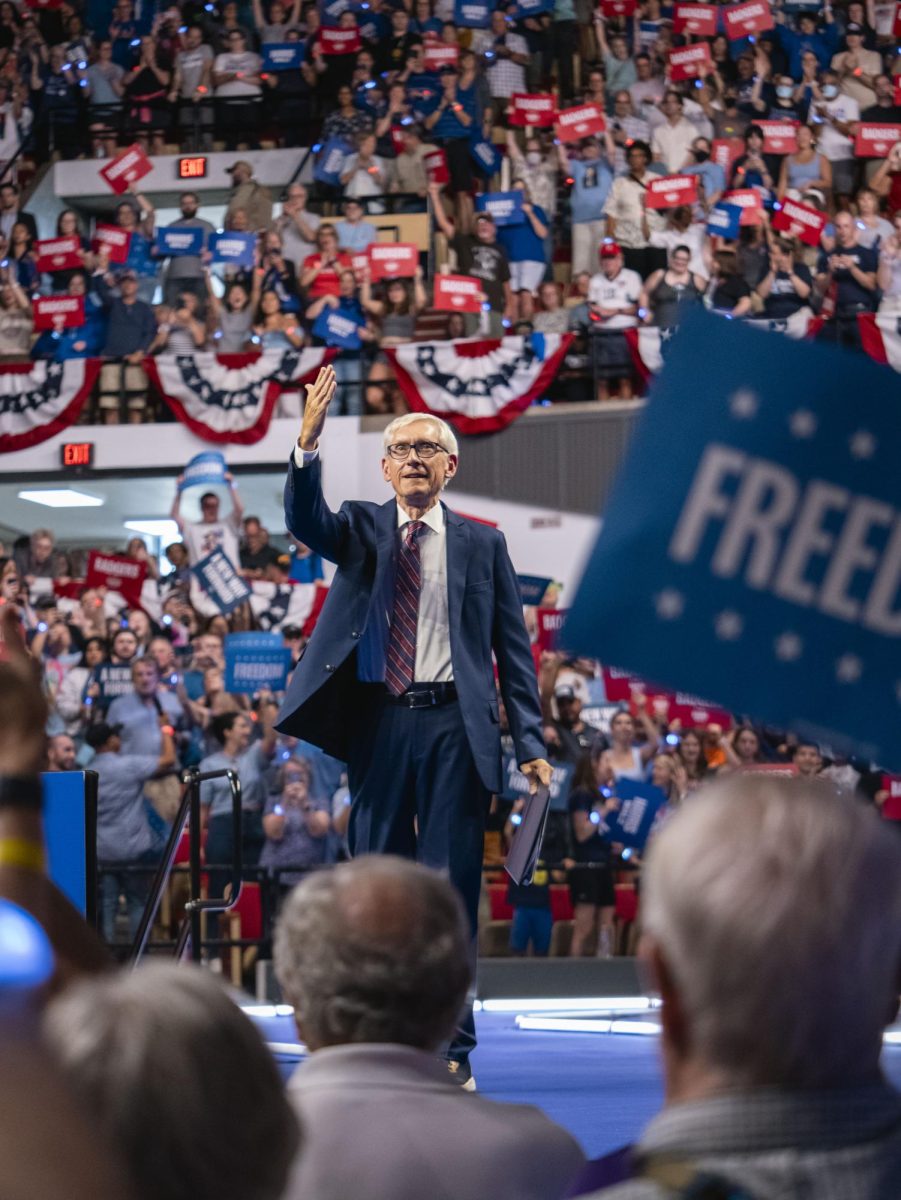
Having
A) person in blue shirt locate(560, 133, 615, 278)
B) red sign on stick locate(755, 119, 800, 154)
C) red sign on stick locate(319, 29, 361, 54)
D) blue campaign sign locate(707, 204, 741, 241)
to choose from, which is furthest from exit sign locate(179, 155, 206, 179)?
blue campaign sign locate(707, 204, 741, 241)

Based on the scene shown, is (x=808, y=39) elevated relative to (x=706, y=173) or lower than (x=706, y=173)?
elevated

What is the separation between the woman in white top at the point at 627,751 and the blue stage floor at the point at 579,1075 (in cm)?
312

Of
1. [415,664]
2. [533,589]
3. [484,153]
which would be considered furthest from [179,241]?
[415,664]

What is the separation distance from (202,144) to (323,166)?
112 inches

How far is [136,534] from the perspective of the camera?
783 inches

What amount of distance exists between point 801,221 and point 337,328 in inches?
153

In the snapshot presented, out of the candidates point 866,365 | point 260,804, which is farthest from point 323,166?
point 866,365

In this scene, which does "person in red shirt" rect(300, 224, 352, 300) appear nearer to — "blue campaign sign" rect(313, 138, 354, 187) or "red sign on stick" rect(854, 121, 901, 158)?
"blue campaign sign" rect(313, 138, 354, 187)

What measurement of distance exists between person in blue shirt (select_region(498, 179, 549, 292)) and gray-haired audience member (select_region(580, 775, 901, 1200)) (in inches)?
584

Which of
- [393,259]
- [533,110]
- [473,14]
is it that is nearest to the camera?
[393,259]

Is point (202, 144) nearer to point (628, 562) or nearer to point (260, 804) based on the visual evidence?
point (260, 804)

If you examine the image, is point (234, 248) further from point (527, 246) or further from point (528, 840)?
point (528, 840)

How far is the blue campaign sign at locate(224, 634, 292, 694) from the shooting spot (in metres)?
11.9

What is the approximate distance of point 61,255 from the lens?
16.7 meters
